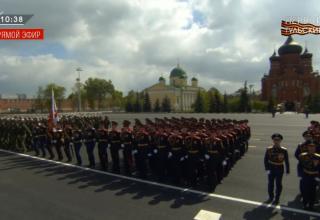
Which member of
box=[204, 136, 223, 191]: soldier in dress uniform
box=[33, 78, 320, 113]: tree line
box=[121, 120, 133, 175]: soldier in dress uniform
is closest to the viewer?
box=[204, 136, 223, 191]: soldier in dress uniform

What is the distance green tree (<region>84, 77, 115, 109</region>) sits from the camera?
136 meters

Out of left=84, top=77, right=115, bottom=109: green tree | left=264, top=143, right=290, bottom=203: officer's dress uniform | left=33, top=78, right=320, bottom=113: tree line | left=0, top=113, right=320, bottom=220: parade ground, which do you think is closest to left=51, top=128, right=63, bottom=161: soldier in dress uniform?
left=0, top=113, right=320, bottom=220: parade ground

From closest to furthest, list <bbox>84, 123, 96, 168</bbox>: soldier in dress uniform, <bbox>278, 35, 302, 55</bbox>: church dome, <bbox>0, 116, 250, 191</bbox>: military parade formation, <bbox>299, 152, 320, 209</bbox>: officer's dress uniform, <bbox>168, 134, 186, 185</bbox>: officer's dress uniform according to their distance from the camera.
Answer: <bbox>299, 152, 320, 209</bbox>: officer's dress uniform < <bbox>0, 116, 250, 191</bbox>: military parade formation < <bbox>168, 134, 186, 185</bbox>: officer's dress uniform < <bbox>84, 123, 96, 168</bbox>: soldier in dress uniform < <bbox>278, 35, 302, 55</bbox>: church dome

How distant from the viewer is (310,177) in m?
8.27

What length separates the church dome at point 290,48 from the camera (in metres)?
97.4

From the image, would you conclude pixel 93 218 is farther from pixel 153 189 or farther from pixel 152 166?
pixel 152 166

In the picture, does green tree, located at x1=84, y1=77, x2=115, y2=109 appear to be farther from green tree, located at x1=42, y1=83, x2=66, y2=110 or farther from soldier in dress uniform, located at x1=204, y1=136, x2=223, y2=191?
soldier in dress uniform, located at x1=204, y1=136, x2=223, y2=191

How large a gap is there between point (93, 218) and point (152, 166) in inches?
179

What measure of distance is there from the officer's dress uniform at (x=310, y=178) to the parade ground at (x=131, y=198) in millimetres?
271

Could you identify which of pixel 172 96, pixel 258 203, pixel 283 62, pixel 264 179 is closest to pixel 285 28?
pixel 264 179

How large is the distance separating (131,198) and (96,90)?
12869 cm

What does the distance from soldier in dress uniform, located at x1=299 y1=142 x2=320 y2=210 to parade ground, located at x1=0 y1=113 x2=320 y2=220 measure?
0.85 ft

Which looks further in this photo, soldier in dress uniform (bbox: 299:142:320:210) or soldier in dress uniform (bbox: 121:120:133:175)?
soldier in dress uniform (bbox: 121:120:133:175)

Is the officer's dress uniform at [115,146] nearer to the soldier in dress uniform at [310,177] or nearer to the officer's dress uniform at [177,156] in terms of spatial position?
the officer's dress uniform at [177,156]
